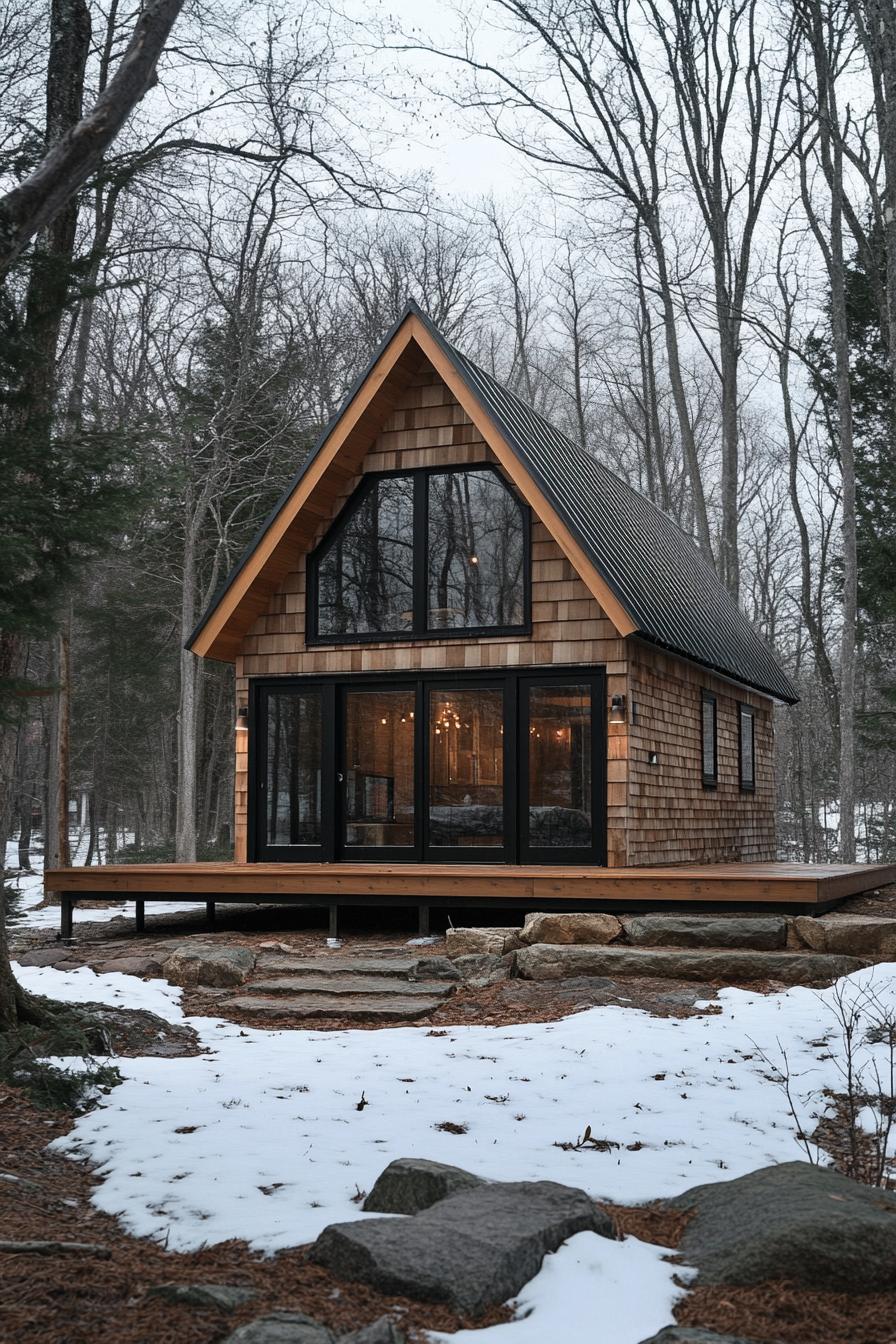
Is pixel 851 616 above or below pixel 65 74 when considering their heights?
below

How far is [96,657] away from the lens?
75.2 feet

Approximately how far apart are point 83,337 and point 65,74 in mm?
9442

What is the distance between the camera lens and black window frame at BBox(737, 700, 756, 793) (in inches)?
630

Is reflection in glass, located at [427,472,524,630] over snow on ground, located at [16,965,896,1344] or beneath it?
over

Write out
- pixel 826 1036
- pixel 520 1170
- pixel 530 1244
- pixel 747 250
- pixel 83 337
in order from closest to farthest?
pixel 530 1244, pixel 520 1170, pixel 826 1036, pixel 83 337, pixel 747 250

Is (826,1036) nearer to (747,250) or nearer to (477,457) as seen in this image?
(477,457)

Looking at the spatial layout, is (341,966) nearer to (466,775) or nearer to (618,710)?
(466,775)

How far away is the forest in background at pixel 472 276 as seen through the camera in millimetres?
12859

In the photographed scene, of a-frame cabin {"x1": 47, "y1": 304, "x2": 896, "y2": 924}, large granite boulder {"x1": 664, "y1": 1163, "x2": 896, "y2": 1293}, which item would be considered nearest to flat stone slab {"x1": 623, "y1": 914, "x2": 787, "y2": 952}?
a-frame cabin {"x1": 47, "y1": 304, "x2": 896, "y2": 924}

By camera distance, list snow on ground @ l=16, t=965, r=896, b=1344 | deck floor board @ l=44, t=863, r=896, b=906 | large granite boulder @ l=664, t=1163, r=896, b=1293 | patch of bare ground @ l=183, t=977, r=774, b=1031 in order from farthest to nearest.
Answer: deck floor board @ l=44, t=863, r=896, b=906 → patch of bare ground @ l=183, t=977, r=774, b=1031 → snow on ground @ l=16, t=965, r=896, b=1344 → large granite boulder @ l=664, t=1163, r=896, b=1293

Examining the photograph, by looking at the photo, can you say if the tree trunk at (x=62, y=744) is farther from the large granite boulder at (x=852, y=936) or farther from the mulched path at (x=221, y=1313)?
the mulched path at (x=221, y=1313)

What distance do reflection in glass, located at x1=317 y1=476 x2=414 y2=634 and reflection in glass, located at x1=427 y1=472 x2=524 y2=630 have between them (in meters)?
0.28

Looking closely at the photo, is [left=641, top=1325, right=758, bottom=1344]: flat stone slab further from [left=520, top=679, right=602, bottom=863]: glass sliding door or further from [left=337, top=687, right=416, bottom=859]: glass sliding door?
[left=337, top=687, right=416, bottom=859]: glass sliding door

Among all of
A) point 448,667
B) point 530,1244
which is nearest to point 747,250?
point 448,667
